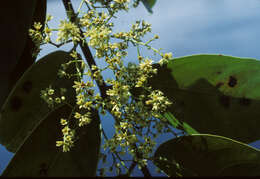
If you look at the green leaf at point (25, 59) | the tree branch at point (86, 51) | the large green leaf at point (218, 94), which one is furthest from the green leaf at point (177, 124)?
the green leaf at point (25, 59)

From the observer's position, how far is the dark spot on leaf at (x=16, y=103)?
121 centimetres

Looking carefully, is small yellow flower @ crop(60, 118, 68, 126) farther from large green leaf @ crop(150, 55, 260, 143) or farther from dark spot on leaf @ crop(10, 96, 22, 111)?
large green leaf @ crop(150, 55, 260, 143)

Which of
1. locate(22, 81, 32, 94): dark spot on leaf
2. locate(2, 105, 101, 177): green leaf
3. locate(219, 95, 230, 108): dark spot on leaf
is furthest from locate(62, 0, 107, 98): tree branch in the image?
locate(219, 95, 230, 108): dark spot on leaf

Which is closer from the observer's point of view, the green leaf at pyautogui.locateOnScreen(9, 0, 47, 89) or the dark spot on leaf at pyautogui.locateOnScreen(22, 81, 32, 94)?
the dark spot on leaf at pyautogui.locateOnScreen(22, 81, 32, 94)

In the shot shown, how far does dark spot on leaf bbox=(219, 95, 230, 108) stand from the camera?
1.23 m

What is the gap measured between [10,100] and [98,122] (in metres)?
0.35

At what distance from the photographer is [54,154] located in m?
1.15

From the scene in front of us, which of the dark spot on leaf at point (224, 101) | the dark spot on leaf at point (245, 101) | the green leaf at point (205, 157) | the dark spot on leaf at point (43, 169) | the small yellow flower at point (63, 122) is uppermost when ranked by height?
the small yellow flower at point (63, 122)

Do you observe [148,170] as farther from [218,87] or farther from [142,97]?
[218,87]

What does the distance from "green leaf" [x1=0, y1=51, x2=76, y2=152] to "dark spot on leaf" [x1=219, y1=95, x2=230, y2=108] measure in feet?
1.95

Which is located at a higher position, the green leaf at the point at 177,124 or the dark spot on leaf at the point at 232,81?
the dark spot on leaf at the point at 232,81

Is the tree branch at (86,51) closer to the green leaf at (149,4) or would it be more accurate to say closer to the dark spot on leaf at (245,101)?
the green leaf at (149,4)

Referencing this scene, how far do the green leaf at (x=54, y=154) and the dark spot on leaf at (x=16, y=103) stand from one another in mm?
170

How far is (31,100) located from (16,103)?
0.20 ft
